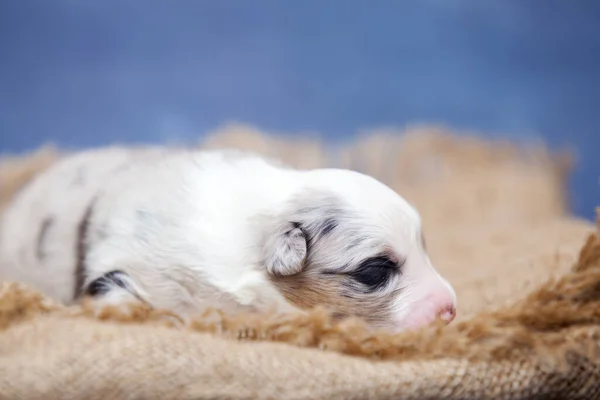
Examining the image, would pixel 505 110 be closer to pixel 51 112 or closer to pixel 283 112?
pixel 283 112

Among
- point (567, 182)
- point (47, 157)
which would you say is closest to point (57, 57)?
point (47, 157)

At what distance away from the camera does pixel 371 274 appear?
54.6 inches

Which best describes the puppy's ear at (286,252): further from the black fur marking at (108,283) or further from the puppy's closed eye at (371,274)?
the black fur marking at (108,283)

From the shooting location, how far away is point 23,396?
1093 mm

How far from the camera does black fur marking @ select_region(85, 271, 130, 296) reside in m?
1.52

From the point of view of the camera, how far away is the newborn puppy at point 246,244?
4.55ft

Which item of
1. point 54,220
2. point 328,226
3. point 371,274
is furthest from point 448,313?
point 54,220

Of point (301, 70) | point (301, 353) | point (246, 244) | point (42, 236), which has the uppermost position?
point (301, 70)

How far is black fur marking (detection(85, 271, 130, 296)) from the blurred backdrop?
2502mm

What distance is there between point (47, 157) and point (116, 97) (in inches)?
39.8

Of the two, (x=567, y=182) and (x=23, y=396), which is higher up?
(x=567, y=182)

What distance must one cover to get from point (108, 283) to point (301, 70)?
2.81 m

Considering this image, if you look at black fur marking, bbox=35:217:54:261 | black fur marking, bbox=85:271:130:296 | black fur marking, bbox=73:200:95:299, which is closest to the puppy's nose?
black fur marking, bbox=85:271:130:296

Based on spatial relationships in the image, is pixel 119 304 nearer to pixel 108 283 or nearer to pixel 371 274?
pixel 108 283
